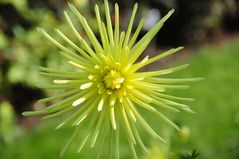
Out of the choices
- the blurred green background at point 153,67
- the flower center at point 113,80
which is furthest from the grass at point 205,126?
the flower center at point 113,80

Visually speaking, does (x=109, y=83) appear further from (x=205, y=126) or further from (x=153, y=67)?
(x=153, y=67)

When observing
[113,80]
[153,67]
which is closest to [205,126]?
[153,67]

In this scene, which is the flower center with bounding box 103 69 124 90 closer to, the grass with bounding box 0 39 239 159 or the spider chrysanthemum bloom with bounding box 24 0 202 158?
the spider chrysanthemum bloom with bounding box 24 0 202 158

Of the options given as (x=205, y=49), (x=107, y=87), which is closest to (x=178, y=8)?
(x=205, y=49)

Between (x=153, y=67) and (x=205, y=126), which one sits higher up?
(x=153, y=67)

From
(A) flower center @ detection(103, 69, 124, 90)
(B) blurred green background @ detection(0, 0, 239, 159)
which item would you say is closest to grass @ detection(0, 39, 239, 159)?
(B) blurred green background @ detection(0, 0, 239, 159)

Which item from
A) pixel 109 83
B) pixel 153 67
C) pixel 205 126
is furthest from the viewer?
pixel 153 67
